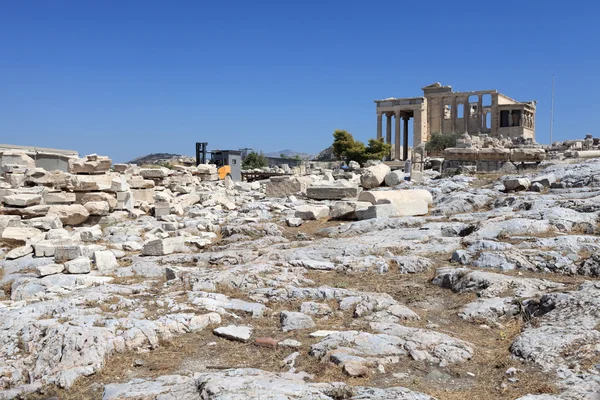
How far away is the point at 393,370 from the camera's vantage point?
13.3ft

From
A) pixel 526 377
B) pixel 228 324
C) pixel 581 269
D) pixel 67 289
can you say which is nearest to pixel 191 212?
pixel 67 289

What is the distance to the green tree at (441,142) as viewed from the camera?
45.5 m

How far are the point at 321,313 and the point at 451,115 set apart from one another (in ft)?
166

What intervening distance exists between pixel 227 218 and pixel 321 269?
18.5 feet

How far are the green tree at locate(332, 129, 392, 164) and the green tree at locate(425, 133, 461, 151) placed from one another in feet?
16.2

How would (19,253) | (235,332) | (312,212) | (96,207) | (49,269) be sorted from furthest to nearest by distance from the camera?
(96,207)
(312,212)
(19,253)
(49,269)
(235,332)

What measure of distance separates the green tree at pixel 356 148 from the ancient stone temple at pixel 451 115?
738cm

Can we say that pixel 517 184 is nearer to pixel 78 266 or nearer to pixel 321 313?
pixel 321 313

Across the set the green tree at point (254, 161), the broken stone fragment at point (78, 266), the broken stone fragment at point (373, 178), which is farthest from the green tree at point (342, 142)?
the broken stone fragment at point (78, 266)

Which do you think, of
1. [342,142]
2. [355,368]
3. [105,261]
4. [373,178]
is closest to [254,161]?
[342,142]

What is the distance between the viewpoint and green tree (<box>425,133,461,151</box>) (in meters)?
45.5

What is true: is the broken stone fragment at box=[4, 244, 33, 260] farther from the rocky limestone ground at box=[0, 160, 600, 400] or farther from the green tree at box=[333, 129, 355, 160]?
the green tree at box=[333, 129, 355, 160]

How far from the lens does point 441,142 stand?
4612 centimetres

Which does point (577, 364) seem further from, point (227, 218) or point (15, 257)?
point (227, 218)
